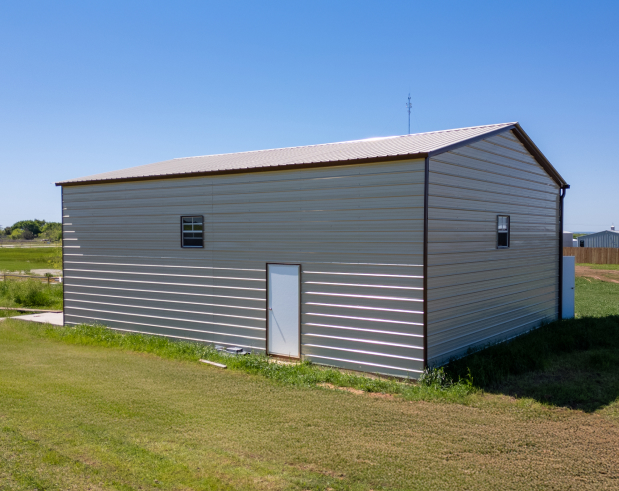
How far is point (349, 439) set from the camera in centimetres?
584

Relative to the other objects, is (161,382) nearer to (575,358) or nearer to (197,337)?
(197,337)

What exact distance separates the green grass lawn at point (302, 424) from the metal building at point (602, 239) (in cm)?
4758

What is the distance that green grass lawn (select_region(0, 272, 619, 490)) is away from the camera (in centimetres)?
494

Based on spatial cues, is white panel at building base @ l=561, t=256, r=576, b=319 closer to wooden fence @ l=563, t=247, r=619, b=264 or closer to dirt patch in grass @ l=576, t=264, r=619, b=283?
dirt patch in grass @ l=576, t=264, r=619, b=283

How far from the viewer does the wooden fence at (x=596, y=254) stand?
3650cm

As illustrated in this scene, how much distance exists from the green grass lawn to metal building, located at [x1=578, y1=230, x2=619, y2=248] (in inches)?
1873

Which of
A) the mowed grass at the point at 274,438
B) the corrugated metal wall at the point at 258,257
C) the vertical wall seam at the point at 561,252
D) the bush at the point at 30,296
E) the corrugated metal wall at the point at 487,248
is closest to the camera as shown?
the mowed grass at the point at 274,438

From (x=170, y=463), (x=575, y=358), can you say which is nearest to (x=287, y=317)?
(x=170, y=463)

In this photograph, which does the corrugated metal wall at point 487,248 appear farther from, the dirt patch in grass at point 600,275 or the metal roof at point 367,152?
the dirt patch in grass at point 600,275

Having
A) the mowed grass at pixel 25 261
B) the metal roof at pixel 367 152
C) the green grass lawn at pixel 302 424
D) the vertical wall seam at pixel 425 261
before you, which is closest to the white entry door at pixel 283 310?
the green grass lawn at pixel 302 424

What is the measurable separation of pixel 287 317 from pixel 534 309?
6644 mm

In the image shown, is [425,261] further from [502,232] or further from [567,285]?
[567,285]

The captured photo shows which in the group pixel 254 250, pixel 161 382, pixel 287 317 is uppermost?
pixel 254 250

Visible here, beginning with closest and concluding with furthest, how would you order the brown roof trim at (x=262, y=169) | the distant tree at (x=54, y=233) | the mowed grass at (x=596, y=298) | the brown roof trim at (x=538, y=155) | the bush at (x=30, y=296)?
1. the brown roof trim at (x=262, y=169)
2. the brown roof trim at (x=538, y=155)
3. the mowed grass at (x=596, y=298)
4. the bush at (x=30, y=296)
5. the distant tree at (x=54, y=233)
